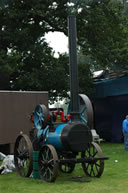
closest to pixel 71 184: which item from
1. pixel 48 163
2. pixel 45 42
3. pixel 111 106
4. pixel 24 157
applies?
pixel 48 163

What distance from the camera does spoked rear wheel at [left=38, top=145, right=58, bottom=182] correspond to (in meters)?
8.41

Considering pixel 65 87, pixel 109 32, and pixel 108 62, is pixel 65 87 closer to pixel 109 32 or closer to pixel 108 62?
pixel 108 62

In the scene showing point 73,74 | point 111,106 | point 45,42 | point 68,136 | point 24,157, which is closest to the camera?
point 68,136

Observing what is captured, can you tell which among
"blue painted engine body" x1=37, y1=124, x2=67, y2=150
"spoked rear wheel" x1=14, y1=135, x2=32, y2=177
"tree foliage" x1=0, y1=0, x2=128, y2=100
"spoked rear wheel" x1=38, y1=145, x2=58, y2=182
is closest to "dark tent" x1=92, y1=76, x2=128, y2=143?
"tree foliage" x1=0, y1=0, x2=128, y2=100

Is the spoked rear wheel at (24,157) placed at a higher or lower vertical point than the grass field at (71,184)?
higher

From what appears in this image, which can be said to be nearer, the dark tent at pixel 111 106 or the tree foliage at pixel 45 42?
the tree foliage at pixel 45 42

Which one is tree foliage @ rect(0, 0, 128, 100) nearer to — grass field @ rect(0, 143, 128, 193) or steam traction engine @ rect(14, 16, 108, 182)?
steam traction engine @ rect(14, 16, 108, 182)

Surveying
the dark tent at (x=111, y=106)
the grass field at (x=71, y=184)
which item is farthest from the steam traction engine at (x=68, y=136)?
the dark tent at (x=111, y=106)

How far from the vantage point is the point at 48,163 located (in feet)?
28.7

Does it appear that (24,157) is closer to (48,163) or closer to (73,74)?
(48,163)

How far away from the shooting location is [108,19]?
22.3 metres

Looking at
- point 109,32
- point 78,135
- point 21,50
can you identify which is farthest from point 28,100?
point 109,32

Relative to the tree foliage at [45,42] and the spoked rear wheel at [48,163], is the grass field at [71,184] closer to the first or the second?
the spoked rear wheel at [48,163]

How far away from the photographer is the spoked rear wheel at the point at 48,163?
8414 mm
